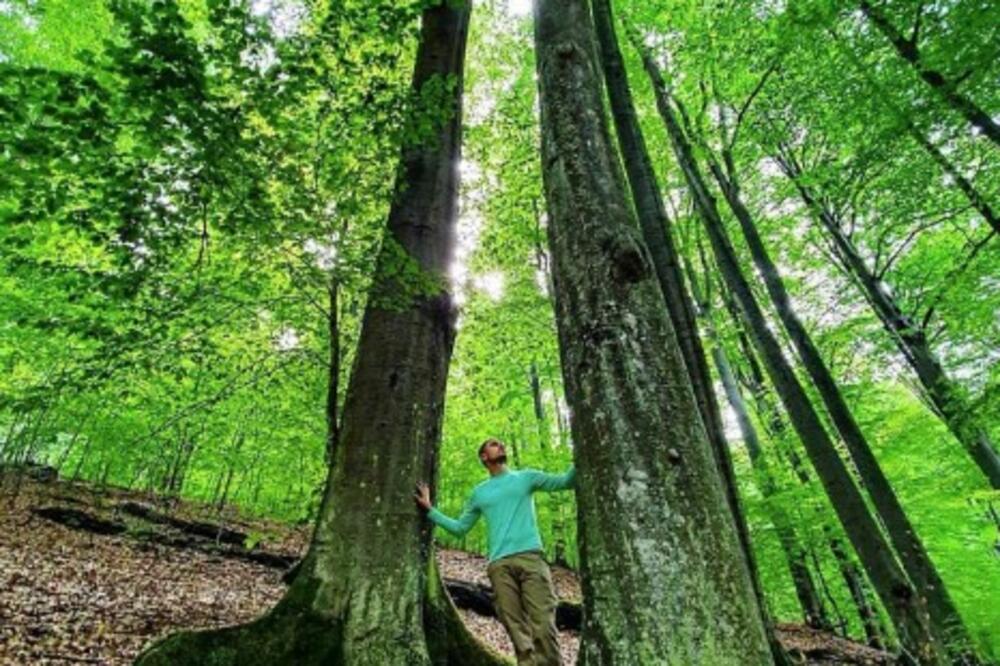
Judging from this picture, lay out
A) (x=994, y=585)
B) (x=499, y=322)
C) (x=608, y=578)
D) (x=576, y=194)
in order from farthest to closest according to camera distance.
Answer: (x=499, y=322)
(x=994, y=585)
(x=576, y=194)
(x=608, y=578)

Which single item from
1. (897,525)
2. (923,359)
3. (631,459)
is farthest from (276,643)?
(923,359)

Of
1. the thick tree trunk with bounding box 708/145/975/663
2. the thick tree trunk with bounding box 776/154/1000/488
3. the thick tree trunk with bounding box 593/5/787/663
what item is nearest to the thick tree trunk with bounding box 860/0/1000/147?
the thick tree trunk with bounding box 776/154/1000/488

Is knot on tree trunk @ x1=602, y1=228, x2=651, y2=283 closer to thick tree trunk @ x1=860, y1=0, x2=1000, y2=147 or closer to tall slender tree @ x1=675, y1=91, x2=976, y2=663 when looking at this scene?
tall slender tree @ x1=675, y1=91, x2=976, y2=663

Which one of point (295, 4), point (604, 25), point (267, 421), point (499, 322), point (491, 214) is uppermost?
point (491, 214)

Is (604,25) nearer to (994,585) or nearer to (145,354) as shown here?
(145,354)

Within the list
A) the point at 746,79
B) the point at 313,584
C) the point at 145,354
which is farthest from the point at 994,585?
the point at 145,354

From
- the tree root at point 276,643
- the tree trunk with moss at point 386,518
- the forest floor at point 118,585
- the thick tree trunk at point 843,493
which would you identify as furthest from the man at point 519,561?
the thick tree trunk at point 843,493

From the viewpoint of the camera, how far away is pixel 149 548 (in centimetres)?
991

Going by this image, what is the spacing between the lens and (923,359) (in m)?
9.98

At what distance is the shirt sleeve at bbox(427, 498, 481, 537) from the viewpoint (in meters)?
3.84

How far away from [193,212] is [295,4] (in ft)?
21.0

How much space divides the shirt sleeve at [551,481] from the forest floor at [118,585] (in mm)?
3254

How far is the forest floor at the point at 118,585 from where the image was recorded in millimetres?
4645

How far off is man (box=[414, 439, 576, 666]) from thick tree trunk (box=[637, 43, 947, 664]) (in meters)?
3.19
